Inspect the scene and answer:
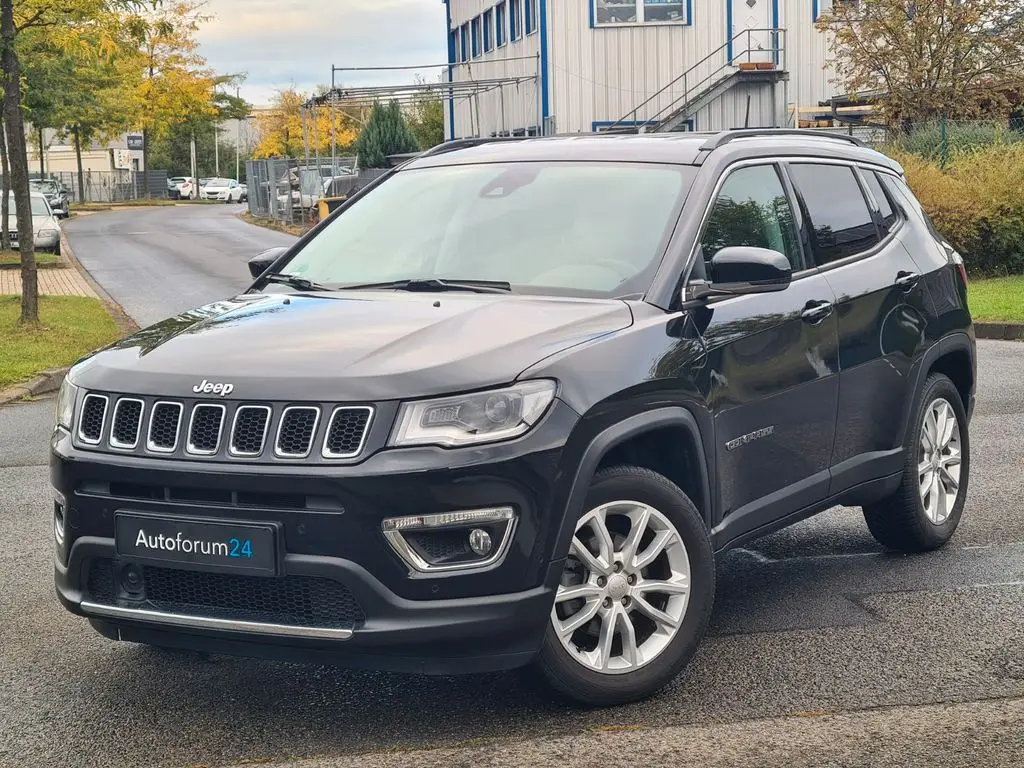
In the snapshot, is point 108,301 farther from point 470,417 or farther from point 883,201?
point 470,417

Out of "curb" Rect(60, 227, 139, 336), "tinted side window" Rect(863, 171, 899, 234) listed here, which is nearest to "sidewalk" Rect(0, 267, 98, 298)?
"curb" Rect(60, 227, 139, 336)

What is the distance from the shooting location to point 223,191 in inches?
3068

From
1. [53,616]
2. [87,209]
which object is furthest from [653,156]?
[87,209]

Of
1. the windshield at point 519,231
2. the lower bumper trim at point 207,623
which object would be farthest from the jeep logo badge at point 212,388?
the windshield at point 519,231

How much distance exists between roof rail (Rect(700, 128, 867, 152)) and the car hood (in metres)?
1.01

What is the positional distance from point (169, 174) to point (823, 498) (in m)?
97.6

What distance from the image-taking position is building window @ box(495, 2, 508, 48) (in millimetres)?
41812

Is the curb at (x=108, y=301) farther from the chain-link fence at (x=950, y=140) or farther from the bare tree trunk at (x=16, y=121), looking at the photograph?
the chain-link fence at (x=950, y=140)

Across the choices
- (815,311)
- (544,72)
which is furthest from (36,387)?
(544,72)

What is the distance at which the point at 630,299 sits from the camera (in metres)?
4.89

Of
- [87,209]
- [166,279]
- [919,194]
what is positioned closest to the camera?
[919,194]

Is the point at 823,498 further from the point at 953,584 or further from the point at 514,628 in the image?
the point at 514,628

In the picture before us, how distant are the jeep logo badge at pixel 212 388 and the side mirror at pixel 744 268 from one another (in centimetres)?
170

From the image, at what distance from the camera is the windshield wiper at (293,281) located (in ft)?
18.0
